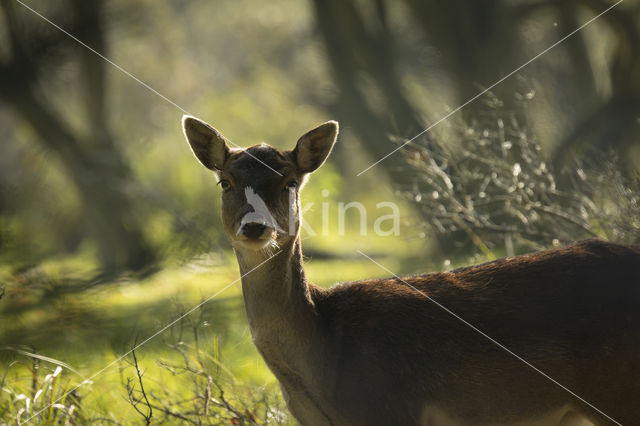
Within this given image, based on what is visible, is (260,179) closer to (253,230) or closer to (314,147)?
(253,230)

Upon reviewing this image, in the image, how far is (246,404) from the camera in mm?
5395

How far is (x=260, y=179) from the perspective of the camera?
15.0 feet

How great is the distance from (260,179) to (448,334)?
4.76ft

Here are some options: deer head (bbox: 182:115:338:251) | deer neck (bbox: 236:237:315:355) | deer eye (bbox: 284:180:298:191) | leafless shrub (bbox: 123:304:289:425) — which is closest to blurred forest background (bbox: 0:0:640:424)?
leafless shrub (bbox: 123:304:289:425)

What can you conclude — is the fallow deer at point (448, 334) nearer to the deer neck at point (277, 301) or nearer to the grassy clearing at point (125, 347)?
the deer neck at point (277, 301)

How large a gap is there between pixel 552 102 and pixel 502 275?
258 inches

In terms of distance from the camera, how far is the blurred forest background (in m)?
6.51

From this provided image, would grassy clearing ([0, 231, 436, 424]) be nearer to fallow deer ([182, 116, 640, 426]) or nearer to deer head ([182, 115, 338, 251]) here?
fallow deer ([182, 116, 640, 426])

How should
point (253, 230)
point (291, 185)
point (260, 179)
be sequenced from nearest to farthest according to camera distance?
point (253, 230) → point (260, 179) → point (291, 185)

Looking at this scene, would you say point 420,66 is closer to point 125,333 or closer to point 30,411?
point 125,333

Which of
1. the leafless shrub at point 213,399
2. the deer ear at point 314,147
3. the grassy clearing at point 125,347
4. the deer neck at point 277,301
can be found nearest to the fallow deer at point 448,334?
the deer neck at point 277,301

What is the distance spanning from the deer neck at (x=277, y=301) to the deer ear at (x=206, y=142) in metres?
0.74

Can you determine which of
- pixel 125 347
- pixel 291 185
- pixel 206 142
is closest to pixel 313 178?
pixel 125 347

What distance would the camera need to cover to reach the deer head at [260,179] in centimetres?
434
